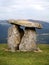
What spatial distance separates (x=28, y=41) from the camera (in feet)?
105

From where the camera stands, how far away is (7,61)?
2478cm

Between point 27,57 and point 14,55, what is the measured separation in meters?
1.65

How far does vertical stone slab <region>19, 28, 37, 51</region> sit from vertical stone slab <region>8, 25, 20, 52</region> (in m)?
0.67

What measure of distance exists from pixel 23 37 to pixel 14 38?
3.00 feet

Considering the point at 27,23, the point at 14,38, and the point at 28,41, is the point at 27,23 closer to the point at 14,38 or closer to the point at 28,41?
the point at 28,41

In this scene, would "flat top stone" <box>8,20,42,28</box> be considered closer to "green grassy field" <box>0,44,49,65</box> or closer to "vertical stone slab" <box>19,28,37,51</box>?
"vertical stone slab" <box>19,28,37,51</box>

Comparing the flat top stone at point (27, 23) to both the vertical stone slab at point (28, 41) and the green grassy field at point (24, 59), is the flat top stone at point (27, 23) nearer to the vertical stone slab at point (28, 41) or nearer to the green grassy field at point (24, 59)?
the vertical stone slab at point (28, 41)

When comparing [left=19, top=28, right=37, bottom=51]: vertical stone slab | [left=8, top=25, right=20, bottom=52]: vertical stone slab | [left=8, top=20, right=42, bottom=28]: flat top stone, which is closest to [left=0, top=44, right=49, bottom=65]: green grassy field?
[left=19, top=28, right=37, bottom=51]: vertical stone slab

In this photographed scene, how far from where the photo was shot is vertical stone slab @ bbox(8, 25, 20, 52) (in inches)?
1275

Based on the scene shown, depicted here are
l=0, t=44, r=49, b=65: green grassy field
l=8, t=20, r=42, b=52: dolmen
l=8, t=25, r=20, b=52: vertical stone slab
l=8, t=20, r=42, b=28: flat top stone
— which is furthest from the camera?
l=8, t=25, r=20, b=52: vertical stone slab

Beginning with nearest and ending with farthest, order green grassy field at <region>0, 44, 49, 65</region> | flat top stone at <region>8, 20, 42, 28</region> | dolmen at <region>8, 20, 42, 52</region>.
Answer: green grassy field at <region>0, 44, 49, 65</region>
flat top stone at <region>8, 20, 42, 28</region>
dolmen at <region>8, 20, 42, 52</region>

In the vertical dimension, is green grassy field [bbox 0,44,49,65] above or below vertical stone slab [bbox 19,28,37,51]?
below

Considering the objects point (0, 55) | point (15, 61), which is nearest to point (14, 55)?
point (0, 55)

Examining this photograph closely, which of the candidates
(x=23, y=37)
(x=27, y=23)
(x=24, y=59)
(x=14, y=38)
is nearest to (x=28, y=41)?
(x=23, y=37)
